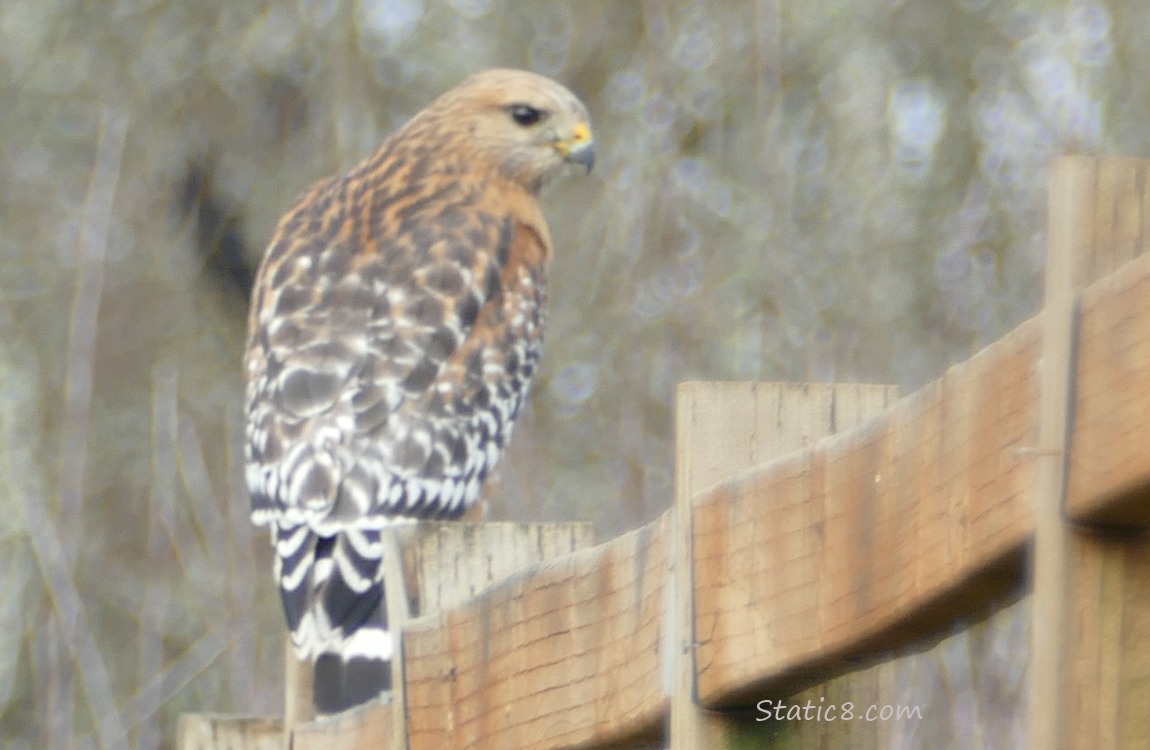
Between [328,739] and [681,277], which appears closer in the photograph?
[328,739]

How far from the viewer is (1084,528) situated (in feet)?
3.94

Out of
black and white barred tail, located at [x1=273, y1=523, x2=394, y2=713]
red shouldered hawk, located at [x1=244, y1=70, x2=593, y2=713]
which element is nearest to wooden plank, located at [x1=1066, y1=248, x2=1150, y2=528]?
black and white barred tail, located at [x1=273, y1=523, x2=394, y2=713]

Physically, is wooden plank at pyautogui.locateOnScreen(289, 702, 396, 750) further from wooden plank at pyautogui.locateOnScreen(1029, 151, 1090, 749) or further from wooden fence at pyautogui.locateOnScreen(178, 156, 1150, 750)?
wooden plank at pyautogui.locateOnScreen(1029, 151, 1090, 749)

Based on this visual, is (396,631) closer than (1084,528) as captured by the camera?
No

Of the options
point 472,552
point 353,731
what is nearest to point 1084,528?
point 472,552

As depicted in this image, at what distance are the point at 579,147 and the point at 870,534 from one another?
15.2 ft

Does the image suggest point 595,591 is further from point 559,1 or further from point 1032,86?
point 559,1

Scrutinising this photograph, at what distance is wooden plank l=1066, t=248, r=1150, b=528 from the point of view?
1.13 meters

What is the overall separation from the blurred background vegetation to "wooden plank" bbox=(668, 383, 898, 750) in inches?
136

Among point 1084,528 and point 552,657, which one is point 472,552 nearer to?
point 552,657

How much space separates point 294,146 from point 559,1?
4.16 feet

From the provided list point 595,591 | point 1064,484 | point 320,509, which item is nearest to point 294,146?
point 320,509

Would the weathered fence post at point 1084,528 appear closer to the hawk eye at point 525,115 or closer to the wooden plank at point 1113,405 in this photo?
the wooden plank at point 1113,405

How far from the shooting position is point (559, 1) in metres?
8.31
